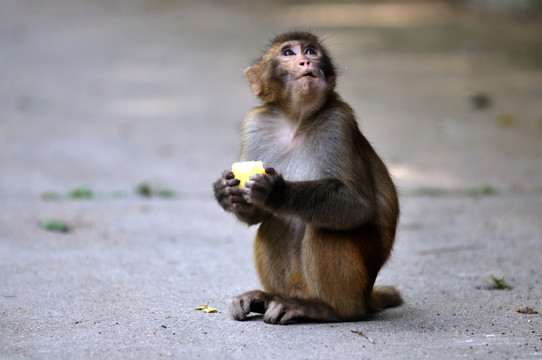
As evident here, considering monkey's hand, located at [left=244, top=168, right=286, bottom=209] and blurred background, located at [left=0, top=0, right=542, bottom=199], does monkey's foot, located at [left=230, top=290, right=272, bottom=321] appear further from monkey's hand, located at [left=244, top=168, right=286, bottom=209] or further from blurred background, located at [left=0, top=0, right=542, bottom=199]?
blurred background, located at [left=0, top=0, right=542, bottom=199]

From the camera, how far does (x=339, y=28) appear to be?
2134 centimetres

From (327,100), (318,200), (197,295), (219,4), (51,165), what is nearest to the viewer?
(318,200)

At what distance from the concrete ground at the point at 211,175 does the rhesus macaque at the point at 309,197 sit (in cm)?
20

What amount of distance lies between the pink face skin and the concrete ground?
4.64ft

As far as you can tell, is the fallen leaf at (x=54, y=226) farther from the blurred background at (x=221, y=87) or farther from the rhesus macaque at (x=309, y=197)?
the rhesus macaque at (x=309, y=197)

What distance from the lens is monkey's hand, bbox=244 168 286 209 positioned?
499 centimetres

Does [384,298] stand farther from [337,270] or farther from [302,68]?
[302,68]

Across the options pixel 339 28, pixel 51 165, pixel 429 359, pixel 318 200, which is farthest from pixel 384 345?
pixel 339 28

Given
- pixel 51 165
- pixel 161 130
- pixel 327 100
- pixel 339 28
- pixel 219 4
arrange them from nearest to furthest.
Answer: pixel 327 100, pixel 51 165, pixel 161 130, pixel 339 28, pixel 219 4

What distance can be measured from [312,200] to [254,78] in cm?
116

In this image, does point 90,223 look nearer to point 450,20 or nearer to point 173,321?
point 173,321

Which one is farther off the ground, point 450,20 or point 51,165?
point 450,20

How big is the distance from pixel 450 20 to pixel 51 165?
1408cm

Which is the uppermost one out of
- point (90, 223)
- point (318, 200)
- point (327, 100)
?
point (327, 100)
